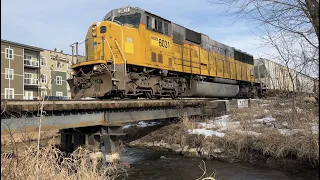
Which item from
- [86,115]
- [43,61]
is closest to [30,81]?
[43,61]

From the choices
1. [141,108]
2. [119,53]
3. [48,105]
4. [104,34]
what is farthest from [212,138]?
[48,105]

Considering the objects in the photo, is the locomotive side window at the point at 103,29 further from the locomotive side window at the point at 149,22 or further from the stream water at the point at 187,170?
the stream water at the point at 187,170

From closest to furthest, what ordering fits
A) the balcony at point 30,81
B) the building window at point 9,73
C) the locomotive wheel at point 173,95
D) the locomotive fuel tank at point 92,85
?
the locomotive fuel tank at point 92,85 → the locomotive wheel at point 173,95 → the building window at point 9,73 → the balcony at point 30,81

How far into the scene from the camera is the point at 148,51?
12820 millimetres

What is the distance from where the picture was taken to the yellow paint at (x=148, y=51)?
11.9 m

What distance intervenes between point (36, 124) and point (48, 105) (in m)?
0.63

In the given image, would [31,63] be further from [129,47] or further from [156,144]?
[129,47]

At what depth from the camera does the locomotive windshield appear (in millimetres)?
12773

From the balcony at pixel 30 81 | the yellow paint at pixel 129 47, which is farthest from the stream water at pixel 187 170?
the balcony at pixel 30 81

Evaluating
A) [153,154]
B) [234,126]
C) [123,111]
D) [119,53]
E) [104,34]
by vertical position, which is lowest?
[153,154]

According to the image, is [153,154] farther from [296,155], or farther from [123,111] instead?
[296,155]

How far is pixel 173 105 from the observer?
14102mm

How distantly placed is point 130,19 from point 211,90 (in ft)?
22.6

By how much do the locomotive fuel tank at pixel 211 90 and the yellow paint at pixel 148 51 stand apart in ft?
2.17
